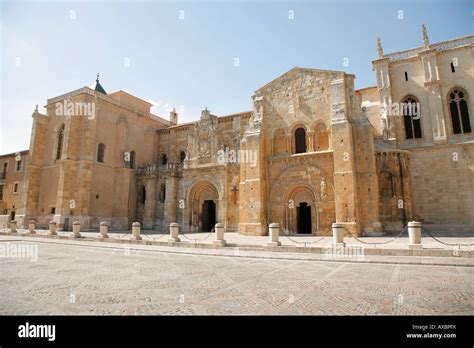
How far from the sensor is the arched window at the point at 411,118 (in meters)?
22.5

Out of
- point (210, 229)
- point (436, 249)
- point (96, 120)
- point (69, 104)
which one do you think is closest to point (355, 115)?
point (436, 249)

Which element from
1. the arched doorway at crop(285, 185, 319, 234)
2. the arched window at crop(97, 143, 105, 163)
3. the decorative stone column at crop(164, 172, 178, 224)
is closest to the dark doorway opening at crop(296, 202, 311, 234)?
the arched doorway at crop(285, 185, 319, 234)

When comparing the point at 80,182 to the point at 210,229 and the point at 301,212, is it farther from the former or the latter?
the point at 301,212

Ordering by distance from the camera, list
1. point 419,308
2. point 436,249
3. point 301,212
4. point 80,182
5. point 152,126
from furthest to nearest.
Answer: point 152,126, point 80,182, point 301,212, point 436,249, point 419,308

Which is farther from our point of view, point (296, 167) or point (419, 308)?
point (296, 167)

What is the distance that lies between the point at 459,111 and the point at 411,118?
10.4 feet

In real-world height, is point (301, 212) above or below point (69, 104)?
below

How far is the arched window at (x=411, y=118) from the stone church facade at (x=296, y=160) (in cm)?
9

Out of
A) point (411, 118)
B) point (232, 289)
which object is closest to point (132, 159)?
point (411, 118)

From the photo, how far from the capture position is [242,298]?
16.8 feet

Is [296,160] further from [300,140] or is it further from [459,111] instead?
[459,111]

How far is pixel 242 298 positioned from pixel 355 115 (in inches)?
686

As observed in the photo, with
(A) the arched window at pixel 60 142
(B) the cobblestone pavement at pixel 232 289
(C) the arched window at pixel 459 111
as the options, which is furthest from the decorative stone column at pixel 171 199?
(C) the arched window at pixel 459 111
